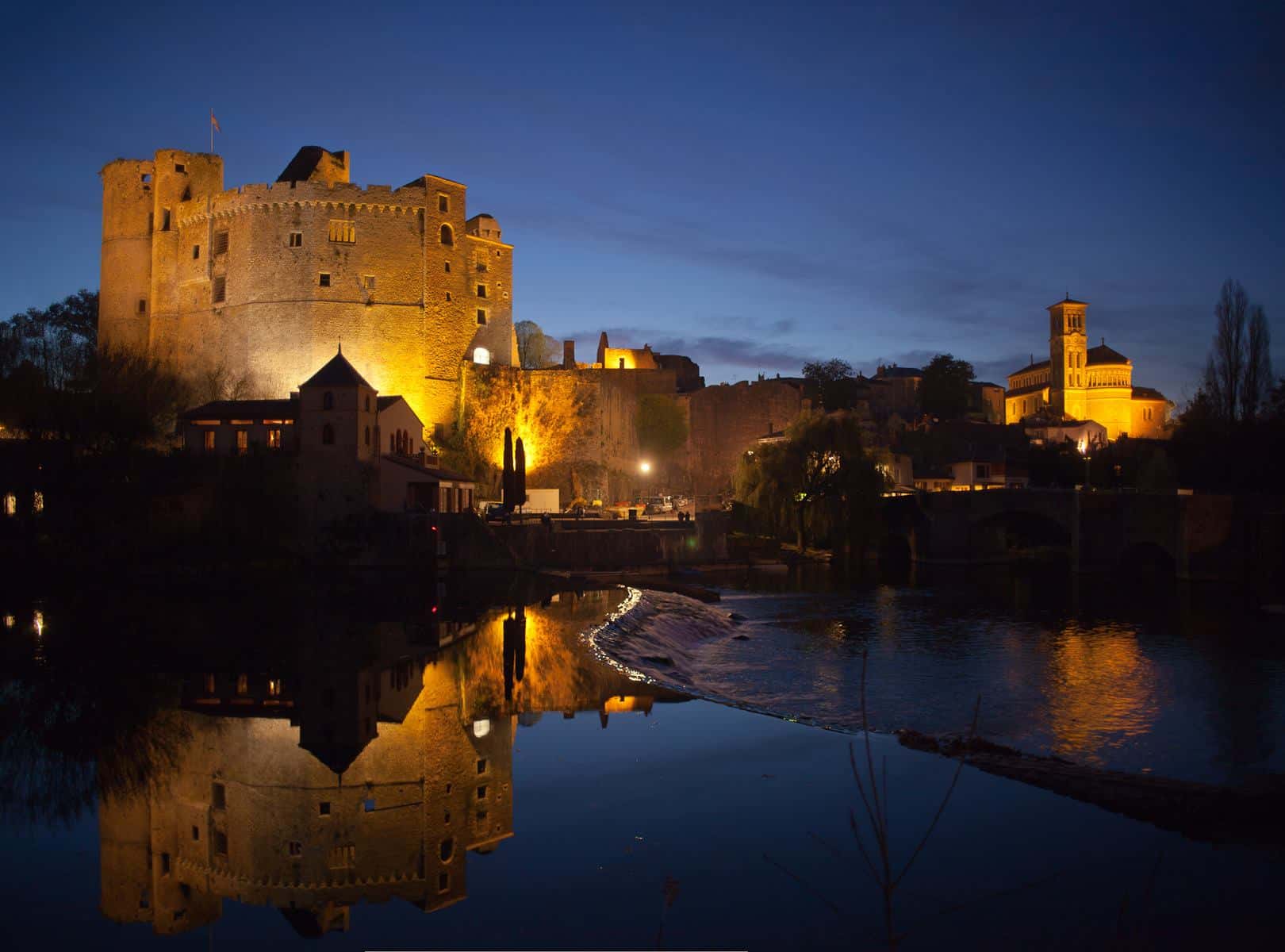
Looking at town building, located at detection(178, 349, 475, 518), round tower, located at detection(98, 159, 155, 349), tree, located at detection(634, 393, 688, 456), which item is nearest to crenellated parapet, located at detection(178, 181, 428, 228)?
round tower, located at detection(98, 159, 155, 349)

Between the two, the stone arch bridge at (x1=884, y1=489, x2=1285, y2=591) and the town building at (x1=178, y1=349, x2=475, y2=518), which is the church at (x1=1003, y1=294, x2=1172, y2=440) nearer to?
the stone arch bridge at (x1=884, y1=489, x2=1285, y2=591)

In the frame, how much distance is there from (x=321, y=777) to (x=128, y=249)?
143 ft

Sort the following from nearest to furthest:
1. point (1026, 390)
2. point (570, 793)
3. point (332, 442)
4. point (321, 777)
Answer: point (570, 793), point (321, 777), point (332, 442), point (1026, 390)

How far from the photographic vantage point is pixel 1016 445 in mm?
65625

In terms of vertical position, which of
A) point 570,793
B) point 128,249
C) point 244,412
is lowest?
point 570,793

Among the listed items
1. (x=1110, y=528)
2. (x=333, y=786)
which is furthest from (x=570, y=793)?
(x=1110, y=528)

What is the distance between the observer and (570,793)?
1112cm

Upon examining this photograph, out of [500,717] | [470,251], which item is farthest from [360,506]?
[500,717]

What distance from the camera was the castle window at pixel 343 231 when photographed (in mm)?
44406

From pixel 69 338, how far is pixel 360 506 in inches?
1011

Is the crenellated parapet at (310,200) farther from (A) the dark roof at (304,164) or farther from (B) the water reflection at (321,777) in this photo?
(B) the water reflection at (321,777)

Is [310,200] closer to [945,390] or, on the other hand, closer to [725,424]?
[725,424]

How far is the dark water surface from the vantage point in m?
7.93

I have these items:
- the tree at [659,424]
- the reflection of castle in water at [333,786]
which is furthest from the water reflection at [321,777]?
the tree at [659,424]
